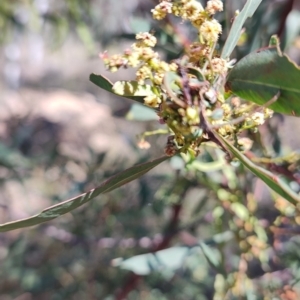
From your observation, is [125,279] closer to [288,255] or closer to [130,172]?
[288,255]

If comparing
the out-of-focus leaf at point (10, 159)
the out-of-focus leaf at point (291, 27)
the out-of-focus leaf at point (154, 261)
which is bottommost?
the out-of-focus leaf at point (10, 159)

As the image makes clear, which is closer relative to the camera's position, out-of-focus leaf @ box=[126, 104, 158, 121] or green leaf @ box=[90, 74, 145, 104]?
green leaf @ box=[90, 74, 145, 104]

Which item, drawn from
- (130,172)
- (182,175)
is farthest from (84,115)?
(130,172)

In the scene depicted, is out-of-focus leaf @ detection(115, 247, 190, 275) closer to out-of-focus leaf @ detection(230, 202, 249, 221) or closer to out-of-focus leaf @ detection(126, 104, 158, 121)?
out-of-focus leaf @ detection(230, 202, 249, 221)

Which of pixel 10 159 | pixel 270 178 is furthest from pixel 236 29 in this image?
pixel 10 159

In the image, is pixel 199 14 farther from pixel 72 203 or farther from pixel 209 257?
pixel 209 257

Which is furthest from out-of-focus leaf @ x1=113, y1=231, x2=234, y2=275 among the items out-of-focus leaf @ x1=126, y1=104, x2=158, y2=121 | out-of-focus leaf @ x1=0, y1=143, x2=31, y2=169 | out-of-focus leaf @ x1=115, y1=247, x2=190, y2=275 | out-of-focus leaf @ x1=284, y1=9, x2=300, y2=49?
out-of-focus leaf @ x1=0, y1=143, x2=31, y2=169

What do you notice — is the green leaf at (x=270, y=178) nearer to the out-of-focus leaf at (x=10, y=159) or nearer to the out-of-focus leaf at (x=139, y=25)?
the out-of-focus leaf at (x=139, y=25)

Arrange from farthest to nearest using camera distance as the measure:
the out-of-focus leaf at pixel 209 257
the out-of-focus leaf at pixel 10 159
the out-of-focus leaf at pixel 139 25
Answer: the out-of-focus leaf at pixel 10 159 < the out-of-focus leaf at pixel 139 25 < the out-of-focus leaf at pixel 209 257

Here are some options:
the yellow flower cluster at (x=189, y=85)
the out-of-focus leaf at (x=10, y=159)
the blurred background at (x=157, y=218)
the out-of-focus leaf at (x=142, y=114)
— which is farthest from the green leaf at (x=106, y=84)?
the out-of-focus leaf at (x=10, y=159)
